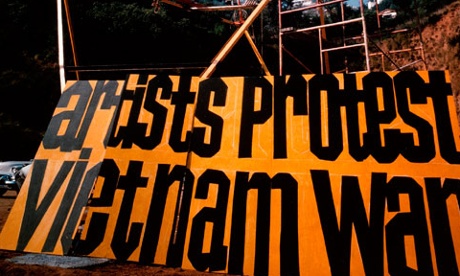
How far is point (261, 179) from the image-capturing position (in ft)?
9.82

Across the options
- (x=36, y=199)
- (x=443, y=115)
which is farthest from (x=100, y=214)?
(x=443, y=115)

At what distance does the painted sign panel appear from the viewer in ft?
8.77

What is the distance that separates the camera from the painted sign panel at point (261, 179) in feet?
8.77

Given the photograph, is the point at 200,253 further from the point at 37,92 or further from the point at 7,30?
the point at 7,30

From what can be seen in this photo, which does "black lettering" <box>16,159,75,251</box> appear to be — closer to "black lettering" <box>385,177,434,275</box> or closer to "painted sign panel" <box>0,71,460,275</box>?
"painted sign panel" <box>0,71,460,275</box>

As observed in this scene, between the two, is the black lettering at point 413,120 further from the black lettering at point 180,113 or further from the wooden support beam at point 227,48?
the black lettering at point 180,113

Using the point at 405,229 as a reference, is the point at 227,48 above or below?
above

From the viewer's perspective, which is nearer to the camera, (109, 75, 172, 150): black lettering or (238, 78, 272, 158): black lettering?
(238, 78, 272, 158): black lettering

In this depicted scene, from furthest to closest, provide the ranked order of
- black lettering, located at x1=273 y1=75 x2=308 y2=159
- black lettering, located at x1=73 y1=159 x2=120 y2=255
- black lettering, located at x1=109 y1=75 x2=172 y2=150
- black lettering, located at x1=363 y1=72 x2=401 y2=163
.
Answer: black lettering, located at x1=109 y1=75 x2=172 y2=150, black lettering, located at x1=273 y1=75 x2=308 y2=159, black lettering, located at x1=73 y1=159 x2=120 y2=255, black lettering, located at x1=363 y1=72 x2=401 y2=163

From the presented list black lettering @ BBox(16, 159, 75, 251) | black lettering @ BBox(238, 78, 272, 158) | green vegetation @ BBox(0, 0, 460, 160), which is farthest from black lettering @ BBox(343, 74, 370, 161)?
green vegetation @ BBox(0, 0, 460, 160)

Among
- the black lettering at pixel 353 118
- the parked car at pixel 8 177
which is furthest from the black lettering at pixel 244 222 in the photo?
the parked car at pixel 8 177

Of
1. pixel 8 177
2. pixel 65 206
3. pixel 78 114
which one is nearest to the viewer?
pixel 65 206

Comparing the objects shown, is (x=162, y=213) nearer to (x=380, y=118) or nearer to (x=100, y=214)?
(x=100, y=214)

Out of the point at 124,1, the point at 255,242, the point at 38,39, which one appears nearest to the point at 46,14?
the point at 38,39
